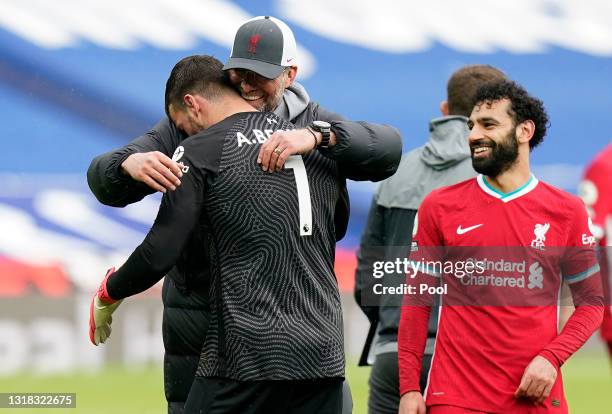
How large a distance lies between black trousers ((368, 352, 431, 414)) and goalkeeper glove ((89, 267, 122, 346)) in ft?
5.02

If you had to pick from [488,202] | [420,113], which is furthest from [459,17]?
[488,202]

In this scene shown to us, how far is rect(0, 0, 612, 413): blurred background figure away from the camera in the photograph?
1351 centimetres

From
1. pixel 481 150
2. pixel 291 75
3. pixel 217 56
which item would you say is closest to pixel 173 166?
pixel 291 75

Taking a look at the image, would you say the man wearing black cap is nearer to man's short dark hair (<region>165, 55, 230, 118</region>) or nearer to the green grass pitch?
man's short dark hair (<region>165, 55, 230, 118</region>)

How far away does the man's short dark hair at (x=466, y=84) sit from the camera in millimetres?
5645

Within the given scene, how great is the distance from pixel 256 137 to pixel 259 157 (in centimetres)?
9

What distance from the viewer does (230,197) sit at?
393cm

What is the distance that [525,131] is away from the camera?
463cm

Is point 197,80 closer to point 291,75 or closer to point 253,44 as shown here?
point 253,44

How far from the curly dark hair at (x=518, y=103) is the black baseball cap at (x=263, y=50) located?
85 cm

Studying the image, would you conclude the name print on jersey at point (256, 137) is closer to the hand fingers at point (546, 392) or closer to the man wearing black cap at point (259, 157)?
the man wearing black cap at point (259, 157)

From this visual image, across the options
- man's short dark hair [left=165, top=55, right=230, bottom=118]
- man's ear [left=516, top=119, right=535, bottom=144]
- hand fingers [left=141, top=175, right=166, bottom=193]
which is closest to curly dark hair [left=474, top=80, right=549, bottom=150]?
man's ear [left=516, top=119, right=535, bottom=144]

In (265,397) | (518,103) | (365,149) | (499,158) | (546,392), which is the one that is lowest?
(265,397)

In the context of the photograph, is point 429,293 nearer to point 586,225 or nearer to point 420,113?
point 586,225
